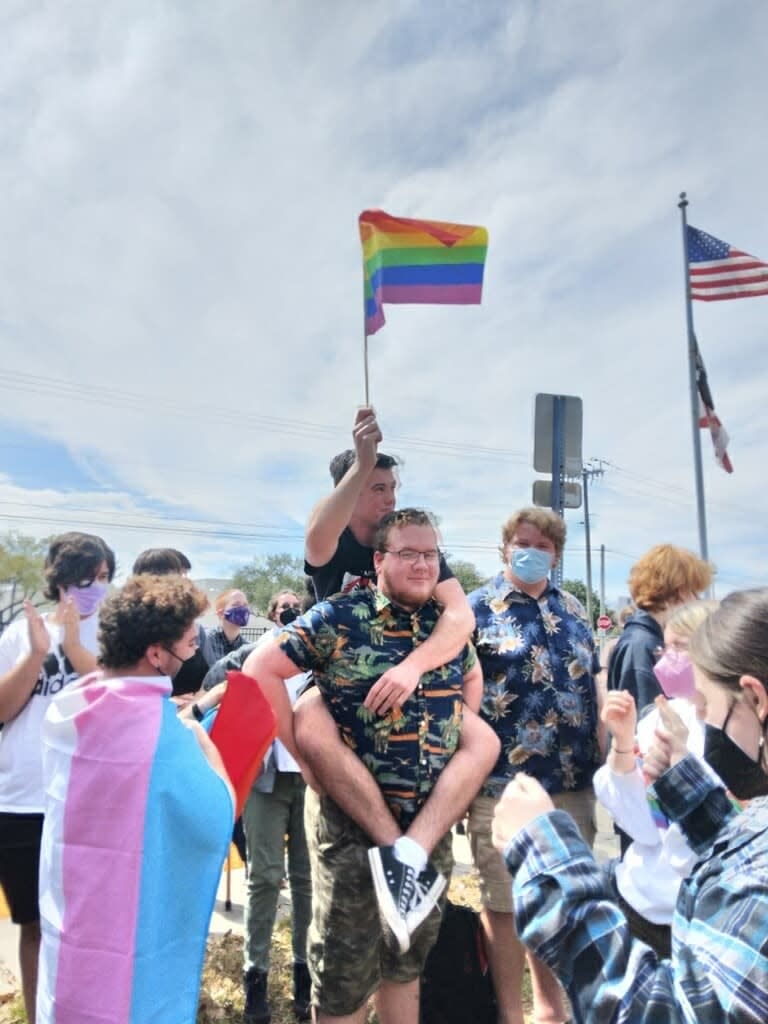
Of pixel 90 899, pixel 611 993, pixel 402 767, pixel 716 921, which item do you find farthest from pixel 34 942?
pixel 716 921

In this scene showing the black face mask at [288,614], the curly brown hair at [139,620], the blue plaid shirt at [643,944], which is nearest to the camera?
the blue plaid shirt at [643,944]

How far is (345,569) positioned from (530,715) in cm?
114

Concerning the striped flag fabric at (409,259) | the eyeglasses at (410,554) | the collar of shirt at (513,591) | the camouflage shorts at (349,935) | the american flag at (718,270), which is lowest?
the camouflage shorts at (349,935)

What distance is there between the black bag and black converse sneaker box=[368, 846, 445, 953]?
0.84 m

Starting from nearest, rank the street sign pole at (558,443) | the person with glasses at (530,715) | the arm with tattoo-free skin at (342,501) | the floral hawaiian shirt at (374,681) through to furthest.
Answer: the floral hawaiian shirt at (374,681), the arm with tattoo-free skin at (342,501), the person with glasses at (530,715), the street sign pole at (558,443)

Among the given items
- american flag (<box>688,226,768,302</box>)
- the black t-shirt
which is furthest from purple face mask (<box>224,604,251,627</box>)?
american flag (<box>688,226,768,302</box>)

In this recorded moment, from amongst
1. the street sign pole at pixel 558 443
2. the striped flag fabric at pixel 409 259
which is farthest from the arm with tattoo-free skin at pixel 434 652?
the street sign pole at pixel 558 443

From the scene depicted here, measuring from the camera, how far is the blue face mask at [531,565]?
3.27m

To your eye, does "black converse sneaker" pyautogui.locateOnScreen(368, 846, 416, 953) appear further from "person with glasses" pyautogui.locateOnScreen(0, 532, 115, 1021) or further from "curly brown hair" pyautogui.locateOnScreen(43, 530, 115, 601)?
"curly brown hair" pyautogui.locateOnScreen(43, 530, 115, 601)

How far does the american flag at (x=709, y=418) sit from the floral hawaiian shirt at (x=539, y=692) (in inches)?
292

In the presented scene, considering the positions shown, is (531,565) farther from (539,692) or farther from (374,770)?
(374,770)

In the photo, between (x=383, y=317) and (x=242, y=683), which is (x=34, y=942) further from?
(x=383, y=317)

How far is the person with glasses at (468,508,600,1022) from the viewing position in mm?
2834

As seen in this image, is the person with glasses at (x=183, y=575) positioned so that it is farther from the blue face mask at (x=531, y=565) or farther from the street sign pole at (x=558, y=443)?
the street sign pole at (x=558, y=443)
